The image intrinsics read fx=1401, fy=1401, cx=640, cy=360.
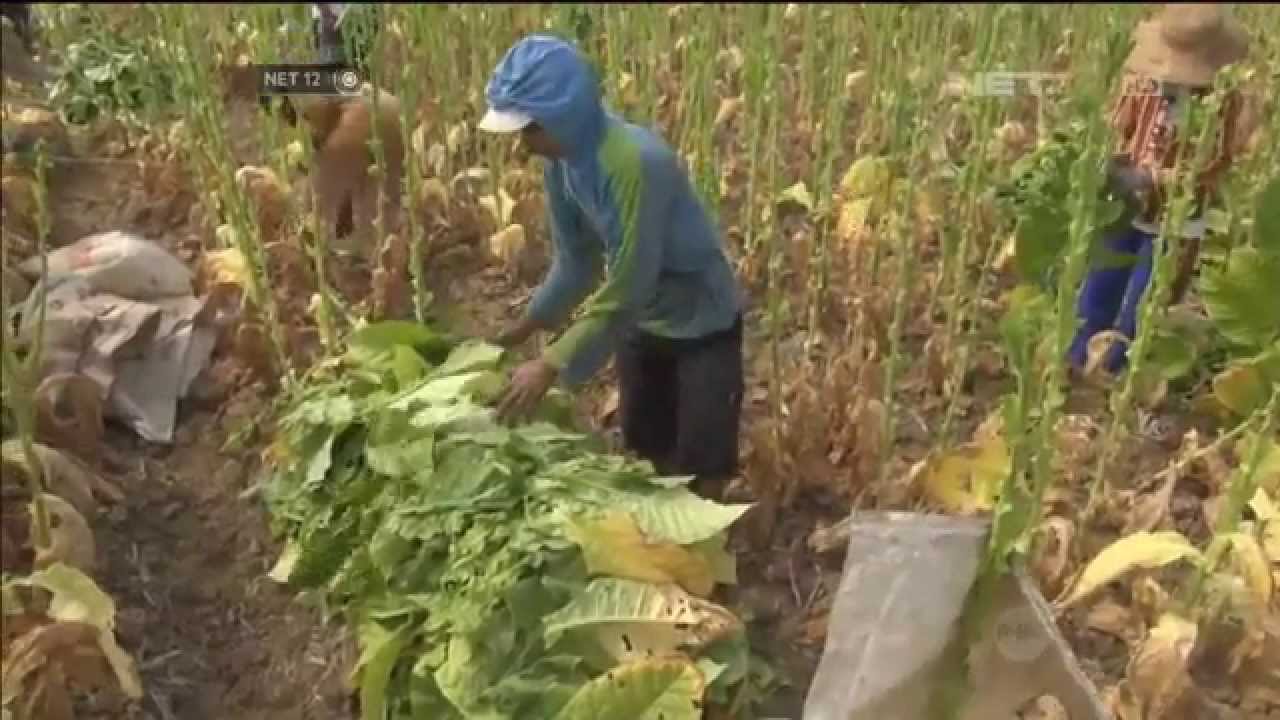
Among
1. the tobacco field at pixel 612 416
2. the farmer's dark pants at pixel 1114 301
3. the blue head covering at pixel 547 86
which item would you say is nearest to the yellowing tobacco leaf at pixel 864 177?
the tobacco field at pixel 612 416

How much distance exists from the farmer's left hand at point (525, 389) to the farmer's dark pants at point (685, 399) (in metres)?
0.35

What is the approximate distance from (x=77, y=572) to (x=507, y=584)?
2.07 ft

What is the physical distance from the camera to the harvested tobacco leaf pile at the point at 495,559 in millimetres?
1588

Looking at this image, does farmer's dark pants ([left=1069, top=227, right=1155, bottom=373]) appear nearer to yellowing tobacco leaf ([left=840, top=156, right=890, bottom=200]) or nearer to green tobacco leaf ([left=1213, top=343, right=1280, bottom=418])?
green tobacco leaf ([left=1213, top=343, right=1280, bottom=418])

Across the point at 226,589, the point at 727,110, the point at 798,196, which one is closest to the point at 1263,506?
the point at 798,196

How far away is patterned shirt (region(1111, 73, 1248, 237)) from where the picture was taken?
7.76 ft

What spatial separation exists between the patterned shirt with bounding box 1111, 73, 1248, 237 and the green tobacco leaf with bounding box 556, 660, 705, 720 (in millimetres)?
1337

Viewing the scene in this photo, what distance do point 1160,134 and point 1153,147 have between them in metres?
0.03

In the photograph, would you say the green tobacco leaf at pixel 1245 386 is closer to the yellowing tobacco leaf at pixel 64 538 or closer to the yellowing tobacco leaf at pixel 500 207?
the yellowing tobacco leaf at pixel 500 207

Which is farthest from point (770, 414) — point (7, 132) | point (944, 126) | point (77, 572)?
point (7, 132)

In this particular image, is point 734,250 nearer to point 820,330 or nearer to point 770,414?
point 820,330

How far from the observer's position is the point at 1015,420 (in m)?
1.57

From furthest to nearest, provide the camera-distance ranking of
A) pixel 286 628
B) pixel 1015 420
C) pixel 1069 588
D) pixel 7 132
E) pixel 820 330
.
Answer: pixel 7 132, pixel 820 330, pixel 286 628, pixel 1069 588, pixel 1015 420

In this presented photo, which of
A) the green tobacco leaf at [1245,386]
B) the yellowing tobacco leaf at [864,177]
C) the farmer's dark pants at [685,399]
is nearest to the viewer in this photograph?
the farmer's dark pants at [685,399]
